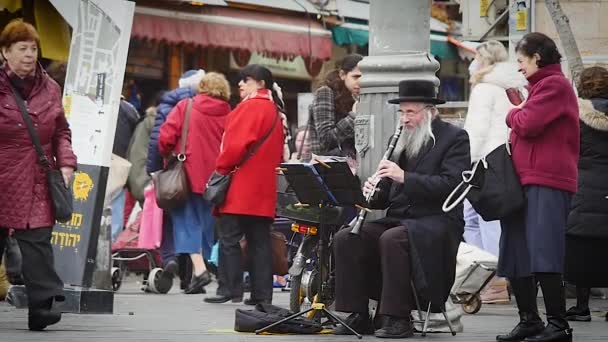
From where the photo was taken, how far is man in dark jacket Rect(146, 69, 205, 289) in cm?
1538

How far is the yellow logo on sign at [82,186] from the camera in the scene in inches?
465

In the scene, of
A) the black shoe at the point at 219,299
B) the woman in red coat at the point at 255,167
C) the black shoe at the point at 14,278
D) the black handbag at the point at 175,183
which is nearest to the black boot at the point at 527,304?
the woman in red coat at the point at 255,167

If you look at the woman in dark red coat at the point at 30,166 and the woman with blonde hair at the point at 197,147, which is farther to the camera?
the woman with blonde hair at the point at 197,147

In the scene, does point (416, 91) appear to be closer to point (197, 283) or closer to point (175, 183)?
point (175, 183)

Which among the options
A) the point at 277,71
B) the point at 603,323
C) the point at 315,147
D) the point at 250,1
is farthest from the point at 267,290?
the point at 277,71

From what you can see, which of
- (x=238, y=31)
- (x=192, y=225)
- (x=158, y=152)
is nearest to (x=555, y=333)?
(x=192, y=225)

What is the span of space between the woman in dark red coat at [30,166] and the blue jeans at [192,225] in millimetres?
4566

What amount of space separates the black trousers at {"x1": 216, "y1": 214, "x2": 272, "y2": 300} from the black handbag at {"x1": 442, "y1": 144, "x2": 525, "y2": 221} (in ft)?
10.8

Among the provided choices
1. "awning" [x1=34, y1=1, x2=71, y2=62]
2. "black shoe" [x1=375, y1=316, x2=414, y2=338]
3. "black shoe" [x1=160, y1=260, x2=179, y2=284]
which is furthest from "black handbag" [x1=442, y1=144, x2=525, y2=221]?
"awning" [x1=34, y1=1, x2=71, y2=62]

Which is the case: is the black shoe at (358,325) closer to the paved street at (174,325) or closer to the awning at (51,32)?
the paved street at (174,325)

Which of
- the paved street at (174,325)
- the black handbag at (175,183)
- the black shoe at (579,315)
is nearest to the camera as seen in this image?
the paved street at (174,325)

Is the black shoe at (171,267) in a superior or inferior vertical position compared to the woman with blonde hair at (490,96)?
inferior

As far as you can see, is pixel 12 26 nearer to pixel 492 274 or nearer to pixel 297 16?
pixel 492 274

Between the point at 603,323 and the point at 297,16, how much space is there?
39.5 feet
